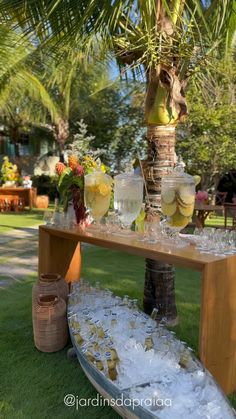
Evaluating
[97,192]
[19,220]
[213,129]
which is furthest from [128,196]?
[213,129]

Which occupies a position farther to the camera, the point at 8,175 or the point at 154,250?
the point at 8,175

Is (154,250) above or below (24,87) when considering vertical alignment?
below

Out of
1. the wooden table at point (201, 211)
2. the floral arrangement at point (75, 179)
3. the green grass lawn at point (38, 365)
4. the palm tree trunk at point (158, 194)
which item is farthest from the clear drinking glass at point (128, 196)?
the wooden table at point (201, 211)

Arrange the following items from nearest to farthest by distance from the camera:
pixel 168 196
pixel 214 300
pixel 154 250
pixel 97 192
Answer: pixel 214 300, pixel 154 250, pixel 168 196, pixel 97 192

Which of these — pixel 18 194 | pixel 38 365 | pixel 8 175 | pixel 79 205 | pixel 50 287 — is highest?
pixel 8 175

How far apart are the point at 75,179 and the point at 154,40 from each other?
4.06ft

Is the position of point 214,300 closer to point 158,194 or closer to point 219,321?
point 219,321

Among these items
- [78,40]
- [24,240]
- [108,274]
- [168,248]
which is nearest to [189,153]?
[24,240]

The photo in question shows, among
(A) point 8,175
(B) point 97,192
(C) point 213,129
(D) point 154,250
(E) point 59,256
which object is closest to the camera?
(D) point 154,250

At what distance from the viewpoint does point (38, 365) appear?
9.01 ft

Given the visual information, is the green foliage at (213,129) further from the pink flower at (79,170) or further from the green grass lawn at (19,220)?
the pink flower at (79,170)

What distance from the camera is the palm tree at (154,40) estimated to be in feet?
9.50

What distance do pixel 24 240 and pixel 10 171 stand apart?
276 inches

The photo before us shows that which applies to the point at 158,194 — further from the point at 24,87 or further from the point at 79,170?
the point at 24,87
